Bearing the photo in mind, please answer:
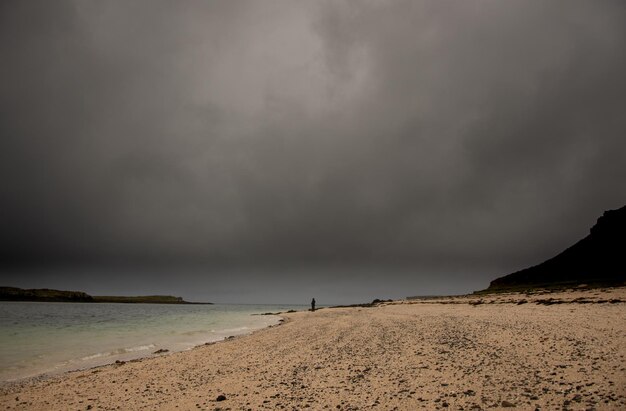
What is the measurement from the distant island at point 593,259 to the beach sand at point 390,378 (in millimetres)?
70994

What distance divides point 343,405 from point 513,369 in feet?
18.9

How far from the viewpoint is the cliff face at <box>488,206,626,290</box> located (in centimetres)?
7769

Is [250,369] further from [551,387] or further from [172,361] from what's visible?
[551,387]

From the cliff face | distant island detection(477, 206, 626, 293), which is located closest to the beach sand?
distant island detection(477, 206, 626, 293)

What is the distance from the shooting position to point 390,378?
11.0m

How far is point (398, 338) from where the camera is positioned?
64.1ft

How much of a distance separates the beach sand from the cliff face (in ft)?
247

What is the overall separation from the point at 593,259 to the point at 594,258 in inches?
14.4

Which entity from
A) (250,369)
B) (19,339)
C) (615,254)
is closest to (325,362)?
(250,369)

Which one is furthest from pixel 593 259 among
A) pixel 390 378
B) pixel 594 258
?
pixel 390 378

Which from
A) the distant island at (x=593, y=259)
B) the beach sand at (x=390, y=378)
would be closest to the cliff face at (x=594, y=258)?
the distant island at (x=593, y=259)

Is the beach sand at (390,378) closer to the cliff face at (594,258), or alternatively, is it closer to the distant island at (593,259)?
the distant island at (593,259)

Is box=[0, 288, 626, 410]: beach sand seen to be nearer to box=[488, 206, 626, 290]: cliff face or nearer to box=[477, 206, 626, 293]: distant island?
box=[477, 206, 626, 293]: distant island

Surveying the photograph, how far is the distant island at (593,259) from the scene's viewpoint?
77438 mm
